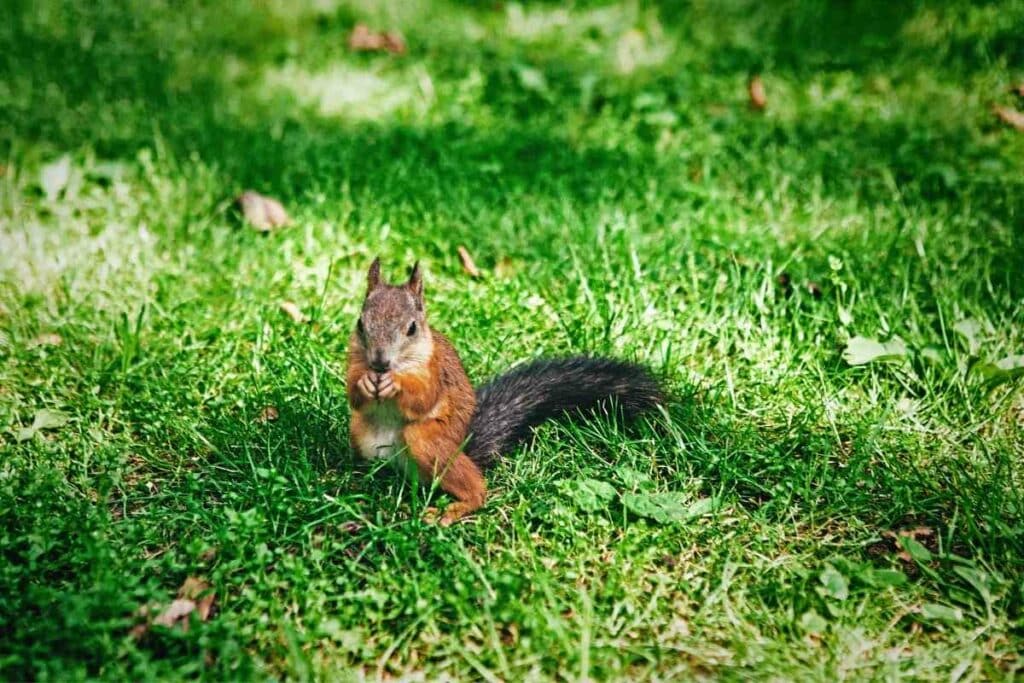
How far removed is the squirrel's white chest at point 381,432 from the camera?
7.96 feet

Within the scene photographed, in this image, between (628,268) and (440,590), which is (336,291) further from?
(440,590)

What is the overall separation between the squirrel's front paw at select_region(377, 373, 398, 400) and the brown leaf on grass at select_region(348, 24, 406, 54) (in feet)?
11.0

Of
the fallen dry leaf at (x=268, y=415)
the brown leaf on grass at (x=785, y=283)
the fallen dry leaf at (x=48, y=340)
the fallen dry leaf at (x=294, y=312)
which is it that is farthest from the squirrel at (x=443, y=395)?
the fallen dry leaf at (x=48, y=340)

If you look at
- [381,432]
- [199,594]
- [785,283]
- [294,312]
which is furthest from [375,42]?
[199,594]

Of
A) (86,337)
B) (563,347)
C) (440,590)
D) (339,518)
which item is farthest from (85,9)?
(440,590)

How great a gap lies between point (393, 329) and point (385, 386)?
15cm

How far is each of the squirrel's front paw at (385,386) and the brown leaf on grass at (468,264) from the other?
1.23 m

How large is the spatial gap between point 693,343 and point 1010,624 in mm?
1293

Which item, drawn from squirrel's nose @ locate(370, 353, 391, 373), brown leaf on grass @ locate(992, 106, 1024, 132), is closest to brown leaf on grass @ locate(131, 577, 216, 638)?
squirrel's nose @ locate(370, 353, 391, 373)

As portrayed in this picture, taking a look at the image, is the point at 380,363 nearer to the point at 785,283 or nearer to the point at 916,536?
the point at 916,536

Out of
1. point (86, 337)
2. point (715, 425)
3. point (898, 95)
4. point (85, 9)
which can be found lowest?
point (715, 425)

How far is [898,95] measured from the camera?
4.67 m

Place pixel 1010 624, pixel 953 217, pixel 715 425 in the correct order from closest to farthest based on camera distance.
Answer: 1. pixel 1010 624
2. pixel 715 425
3. pixel 953 217

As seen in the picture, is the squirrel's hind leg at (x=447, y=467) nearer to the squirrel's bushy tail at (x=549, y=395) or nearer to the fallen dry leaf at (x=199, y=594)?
the squirrel's bushy tail at (x=549, y=395)
